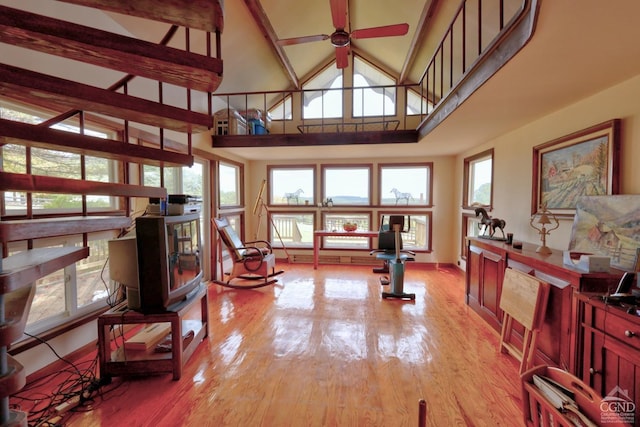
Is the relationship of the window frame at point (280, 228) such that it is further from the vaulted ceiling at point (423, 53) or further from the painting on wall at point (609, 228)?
the painting on wall at point (609, 228)

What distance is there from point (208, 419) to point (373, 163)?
4885 millimetres

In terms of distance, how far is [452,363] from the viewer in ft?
7.18

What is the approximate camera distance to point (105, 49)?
1.29 meters

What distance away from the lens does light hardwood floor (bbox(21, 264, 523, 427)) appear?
1674mm

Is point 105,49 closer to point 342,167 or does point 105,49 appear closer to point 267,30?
point 267,30

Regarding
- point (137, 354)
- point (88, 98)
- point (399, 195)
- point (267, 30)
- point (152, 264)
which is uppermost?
point (267, 30)

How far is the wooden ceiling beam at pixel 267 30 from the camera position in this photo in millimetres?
3298

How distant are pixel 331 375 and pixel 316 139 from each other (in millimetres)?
3276

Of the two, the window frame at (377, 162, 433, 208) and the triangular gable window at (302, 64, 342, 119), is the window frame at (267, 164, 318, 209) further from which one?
the window frame at (377, 162, 433, 208)

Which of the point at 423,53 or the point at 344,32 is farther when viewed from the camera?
the point at 423,53

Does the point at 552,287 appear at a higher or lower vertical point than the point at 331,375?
higher

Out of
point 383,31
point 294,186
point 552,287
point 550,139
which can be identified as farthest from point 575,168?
point 294,186

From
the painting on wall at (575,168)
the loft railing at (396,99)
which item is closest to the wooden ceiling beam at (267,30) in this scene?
the loft railing at (396,99)

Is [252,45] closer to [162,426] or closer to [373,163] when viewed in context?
[373,163]
